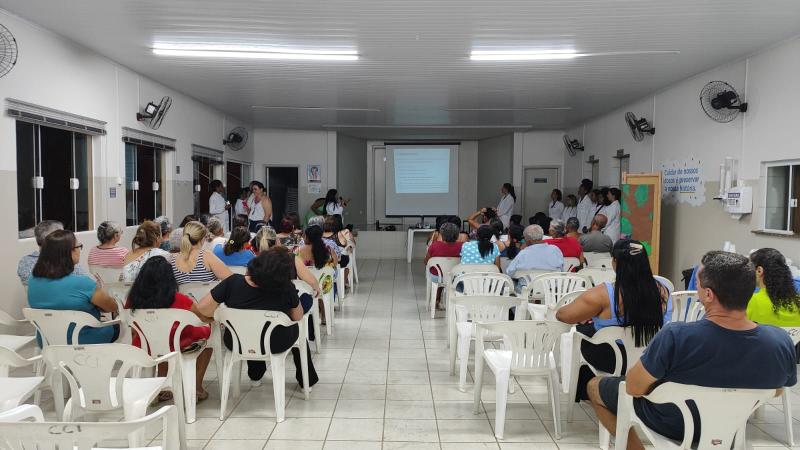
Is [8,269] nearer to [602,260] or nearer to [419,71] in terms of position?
[419,71]

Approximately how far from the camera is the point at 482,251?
5.70 meters

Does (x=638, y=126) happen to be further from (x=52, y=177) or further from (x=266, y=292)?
(x=52, y=177)

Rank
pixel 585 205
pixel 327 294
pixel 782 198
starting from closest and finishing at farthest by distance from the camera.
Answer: pixel 327 294 → pixel 782 198 → pixel 585 205

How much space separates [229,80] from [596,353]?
5970 mm

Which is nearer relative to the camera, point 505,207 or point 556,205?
point 505,207

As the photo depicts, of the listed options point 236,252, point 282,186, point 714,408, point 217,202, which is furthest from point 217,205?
point 714,408

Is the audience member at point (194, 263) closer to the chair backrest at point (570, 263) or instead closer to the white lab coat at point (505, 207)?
the chair backrest at point (570, 263)

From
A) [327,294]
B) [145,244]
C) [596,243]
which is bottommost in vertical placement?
[327,294]

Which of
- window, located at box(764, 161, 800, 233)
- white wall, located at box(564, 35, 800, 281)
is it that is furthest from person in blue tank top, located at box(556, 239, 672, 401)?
window, located at box(764, 161, 800, 233)

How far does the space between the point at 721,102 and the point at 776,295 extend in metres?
3.79

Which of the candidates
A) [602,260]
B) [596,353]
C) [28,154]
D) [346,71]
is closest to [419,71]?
[346,71]

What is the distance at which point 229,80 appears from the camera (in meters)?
7.32

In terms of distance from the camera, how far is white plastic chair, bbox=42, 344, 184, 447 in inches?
100

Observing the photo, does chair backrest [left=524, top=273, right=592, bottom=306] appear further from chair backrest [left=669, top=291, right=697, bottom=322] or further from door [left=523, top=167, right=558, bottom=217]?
door [left=523, top=167, right=558, bottom=217]
